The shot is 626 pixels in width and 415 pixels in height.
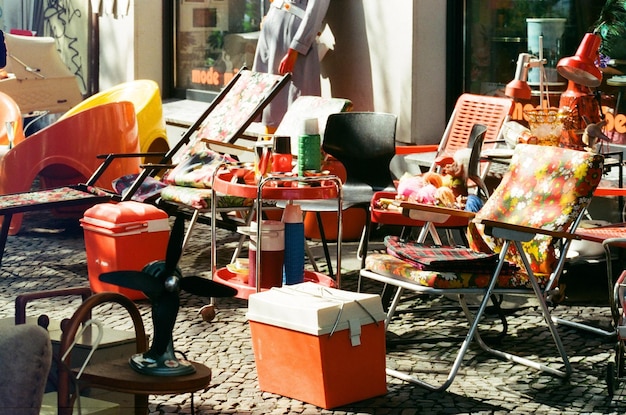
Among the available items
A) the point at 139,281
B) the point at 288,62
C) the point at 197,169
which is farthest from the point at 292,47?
the point at 139,281

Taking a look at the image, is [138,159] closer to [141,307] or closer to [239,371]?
[141,307]

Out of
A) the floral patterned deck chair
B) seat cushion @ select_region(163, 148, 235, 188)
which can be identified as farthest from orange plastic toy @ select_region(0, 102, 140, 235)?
seat cushion @ select_region(163, 148, 235, 188)

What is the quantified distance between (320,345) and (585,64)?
2.51 metres

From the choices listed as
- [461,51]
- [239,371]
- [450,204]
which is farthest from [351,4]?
[239,371]

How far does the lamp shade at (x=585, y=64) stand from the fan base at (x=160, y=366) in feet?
10.9

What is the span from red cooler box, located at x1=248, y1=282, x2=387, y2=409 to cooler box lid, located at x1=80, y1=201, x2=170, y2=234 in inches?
69.8

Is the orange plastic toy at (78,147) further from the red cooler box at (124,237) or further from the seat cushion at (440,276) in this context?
the seat cushion at (440,276)

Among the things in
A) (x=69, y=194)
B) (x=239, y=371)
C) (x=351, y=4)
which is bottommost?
(x=239, y=371)

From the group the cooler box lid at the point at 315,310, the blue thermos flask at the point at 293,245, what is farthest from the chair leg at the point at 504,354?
the blue thermos flask at the point at 293,245

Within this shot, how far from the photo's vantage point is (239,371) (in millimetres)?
5398

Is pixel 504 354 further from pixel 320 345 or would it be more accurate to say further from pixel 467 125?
pixel 467 125

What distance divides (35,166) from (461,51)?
323 cm

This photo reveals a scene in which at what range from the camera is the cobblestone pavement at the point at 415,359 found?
4879 mm

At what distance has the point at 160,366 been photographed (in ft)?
12.6
